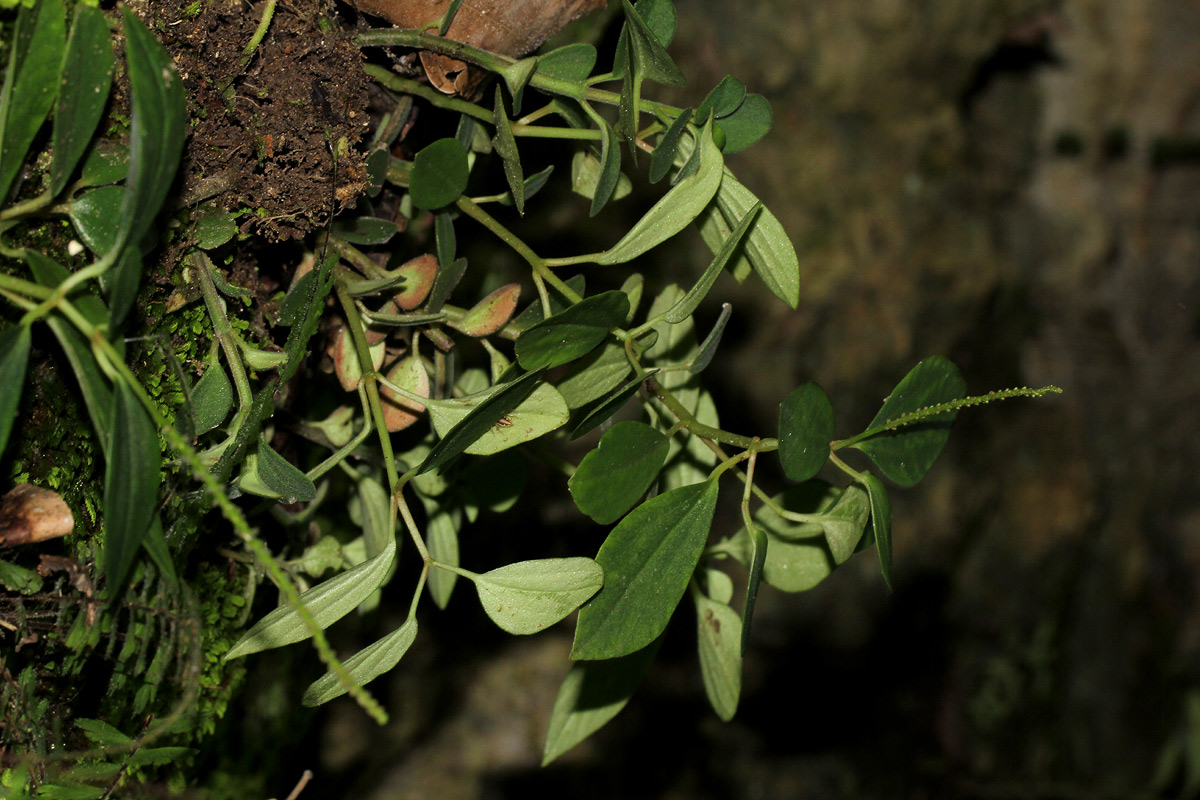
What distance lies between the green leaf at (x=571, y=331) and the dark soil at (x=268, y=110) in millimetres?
167

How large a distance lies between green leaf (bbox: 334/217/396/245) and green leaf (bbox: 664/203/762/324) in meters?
0.21

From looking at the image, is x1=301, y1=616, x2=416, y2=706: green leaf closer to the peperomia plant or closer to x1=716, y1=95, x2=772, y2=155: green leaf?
the peperomia plant

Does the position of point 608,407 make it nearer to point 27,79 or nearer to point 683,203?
point 683,203

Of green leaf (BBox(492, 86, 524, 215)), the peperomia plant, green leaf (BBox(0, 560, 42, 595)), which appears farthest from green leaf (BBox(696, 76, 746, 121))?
green leaf (BBox(0, 560, 42, 595))

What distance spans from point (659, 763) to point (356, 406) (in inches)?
40.4

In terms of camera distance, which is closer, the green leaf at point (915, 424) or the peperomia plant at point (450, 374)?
the peperomia plant at point (450, 374)

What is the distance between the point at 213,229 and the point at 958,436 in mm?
1595

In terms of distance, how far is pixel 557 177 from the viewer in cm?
111

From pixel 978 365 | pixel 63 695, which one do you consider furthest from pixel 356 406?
pixel 978 365

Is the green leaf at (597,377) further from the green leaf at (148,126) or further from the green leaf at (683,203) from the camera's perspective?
the green leaf at (148,126)

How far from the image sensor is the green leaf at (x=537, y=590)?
1.55 feet

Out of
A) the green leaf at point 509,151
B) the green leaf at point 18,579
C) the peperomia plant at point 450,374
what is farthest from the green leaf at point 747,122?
the green leaf at point 18,579

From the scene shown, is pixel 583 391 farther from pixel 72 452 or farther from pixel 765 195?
pixel 765 195

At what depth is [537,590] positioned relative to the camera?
49 centimetres
